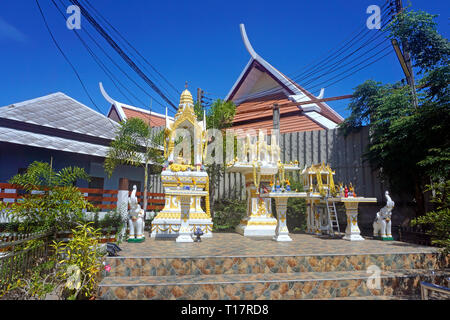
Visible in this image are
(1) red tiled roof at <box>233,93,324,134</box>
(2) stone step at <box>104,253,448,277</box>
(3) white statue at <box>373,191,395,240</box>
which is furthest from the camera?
(1) red tiled roof at <box>233,93,324,134</box>

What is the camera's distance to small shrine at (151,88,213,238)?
734 centimetres

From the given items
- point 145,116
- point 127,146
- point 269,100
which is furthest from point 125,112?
point 127,146

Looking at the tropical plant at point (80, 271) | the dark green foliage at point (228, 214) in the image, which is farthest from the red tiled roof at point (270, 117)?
the tropical plant at point (80, 271)

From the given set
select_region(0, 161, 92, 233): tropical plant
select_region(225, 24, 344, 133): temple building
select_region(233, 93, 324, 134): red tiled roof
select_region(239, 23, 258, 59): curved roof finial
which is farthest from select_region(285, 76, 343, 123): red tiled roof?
select_region(0, 161, 92, 233): tropical plant

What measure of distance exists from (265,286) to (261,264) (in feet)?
1.98

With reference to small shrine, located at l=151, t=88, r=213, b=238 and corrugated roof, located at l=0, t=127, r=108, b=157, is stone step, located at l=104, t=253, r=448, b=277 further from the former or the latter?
corrugated roof, located at l=0, t=127, r=108, b=157

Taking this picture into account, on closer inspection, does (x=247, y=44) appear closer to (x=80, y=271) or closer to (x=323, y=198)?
(x=323, y=198)

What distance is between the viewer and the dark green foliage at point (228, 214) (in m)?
9.98

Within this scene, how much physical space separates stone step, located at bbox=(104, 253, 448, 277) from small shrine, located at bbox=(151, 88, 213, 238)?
7.42 ft

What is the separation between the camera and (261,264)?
4719 mm

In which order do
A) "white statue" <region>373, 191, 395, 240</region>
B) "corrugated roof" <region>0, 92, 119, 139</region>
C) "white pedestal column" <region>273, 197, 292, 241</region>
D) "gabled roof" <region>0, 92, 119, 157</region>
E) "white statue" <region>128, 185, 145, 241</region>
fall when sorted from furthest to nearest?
1. "corrugated roof" <region>0, 92, 119, 139</region>
2. "gabled roof" <region>0, 92, 119, 157</region>
3. "white statue" <region>373, 191, 395, 240</region>
4. "white pedestal column" <region>273, 197, 292, 241</region>
5. "white statue" <region>128, 185, 145, 241</region>

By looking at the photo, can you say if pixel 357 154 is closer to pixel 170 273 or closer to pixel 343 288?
pixel 343 288
